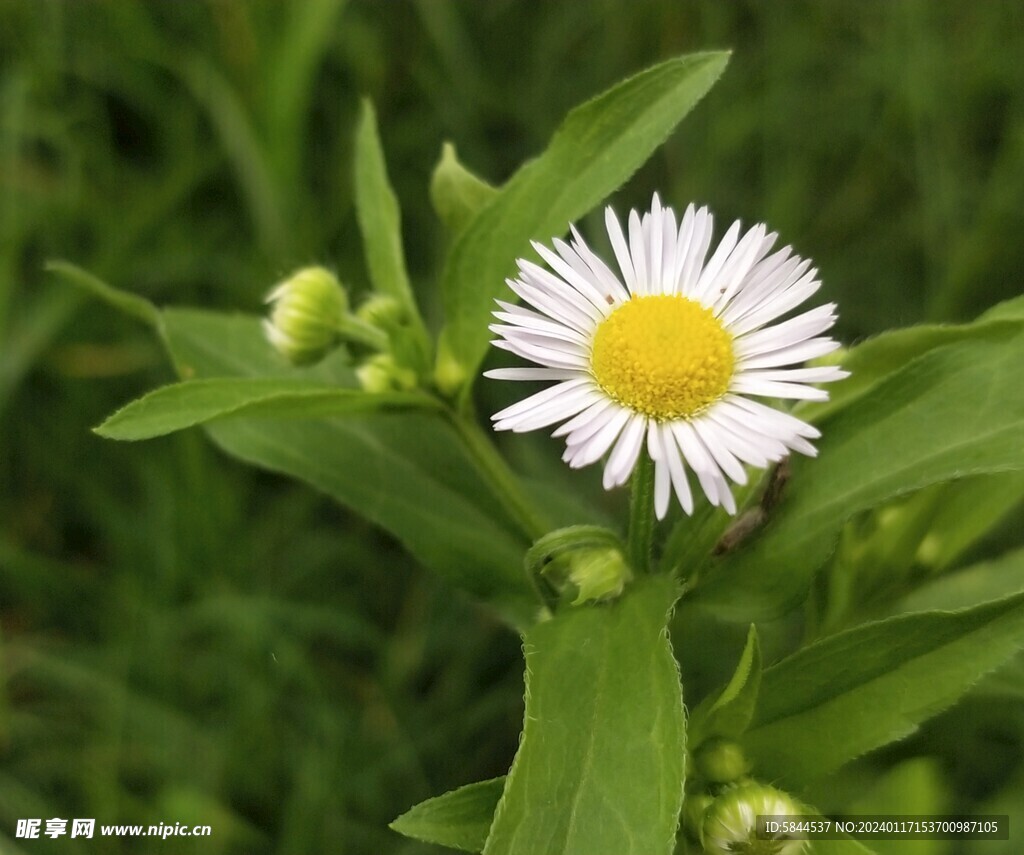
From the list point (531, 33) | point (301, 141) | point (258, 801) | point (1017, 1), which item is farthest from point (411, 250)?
point (1017, 1)

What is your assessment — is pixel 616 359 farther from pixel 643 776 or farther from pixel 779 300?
pixel 643 776

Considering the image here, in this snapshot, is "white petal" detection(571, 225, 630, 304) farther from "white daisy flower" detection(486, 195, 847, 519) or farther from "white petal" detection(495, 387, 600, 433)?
"white petal" detection(495, 387, 600, 433)

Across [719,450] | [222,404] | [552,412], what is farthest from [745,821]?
[222,404]

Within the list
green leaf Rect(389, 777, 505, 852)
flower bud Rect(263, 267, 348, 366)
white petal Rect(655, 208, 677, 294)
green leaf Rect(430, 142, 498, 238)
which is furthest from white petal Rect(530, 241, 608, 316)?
green leaf Rect(389, 777, 505, 852)

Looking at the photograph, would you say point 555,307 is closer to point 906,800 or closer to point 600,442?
point 600,442

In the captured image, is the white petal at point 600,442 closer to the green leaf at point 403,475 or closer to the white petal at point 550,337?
the white petal at point 550,337
